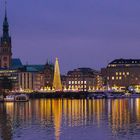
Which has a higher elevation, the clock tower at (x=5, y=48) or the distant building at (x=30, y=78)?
the clock tower at (x=5, y=48)

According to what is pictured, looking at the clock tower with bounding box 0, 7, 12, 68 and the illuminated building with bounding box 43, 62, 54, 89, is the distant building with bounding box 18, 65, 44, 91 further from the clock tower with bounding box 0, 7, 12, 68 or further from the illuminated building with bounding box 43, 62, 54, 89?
the clock tower with bounding box 0, 7, 12, 68

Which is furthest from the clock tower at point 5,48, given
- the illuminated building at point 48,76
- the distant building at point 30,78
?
the illuminated building at point 48,76

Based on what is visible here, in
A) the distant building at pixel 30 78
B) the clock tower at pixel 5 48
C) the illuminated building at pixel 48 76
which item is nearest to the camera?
the clock tower at pixel 5 48

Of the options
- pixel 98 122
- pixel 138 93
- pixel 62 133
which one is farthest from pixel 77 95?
pixel 62 133

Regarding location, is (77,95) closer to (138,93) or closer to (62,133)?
(138,93)

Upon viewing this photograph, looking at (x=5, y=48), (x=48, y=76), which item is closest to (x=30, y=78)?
(x=48, y=76)

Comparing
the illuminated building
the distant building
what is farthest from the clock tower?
the illuminated building

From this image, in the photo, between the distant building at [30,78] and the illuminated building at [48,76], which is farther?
the illuminated building at [48,76]

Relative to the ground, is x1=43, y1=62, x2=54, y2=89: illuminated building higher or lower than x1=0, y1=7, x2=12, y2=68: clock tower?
lower

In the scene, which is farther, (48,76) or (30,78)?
(48,76)

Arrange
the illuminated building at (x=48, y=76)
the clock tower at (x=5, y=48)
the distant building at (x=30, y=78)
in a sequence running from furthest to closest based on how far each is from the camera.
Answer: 1. the illuminated building at (x=48, y=76)
2. the distant building at (x=30, y=78)
3. the clock tower at (x=5, y=48)

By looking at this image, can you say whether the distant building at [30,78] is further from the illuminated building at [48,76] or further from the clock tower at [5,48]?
the clock tower at [5,48]

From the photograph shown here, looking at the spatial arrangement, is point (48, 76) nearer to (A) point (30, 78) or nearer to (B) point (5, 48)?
(A) point (30, 78)

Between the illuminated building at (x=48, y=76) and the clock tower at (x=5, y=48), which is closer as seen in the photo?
the clock tower at (x=5, y=48)
